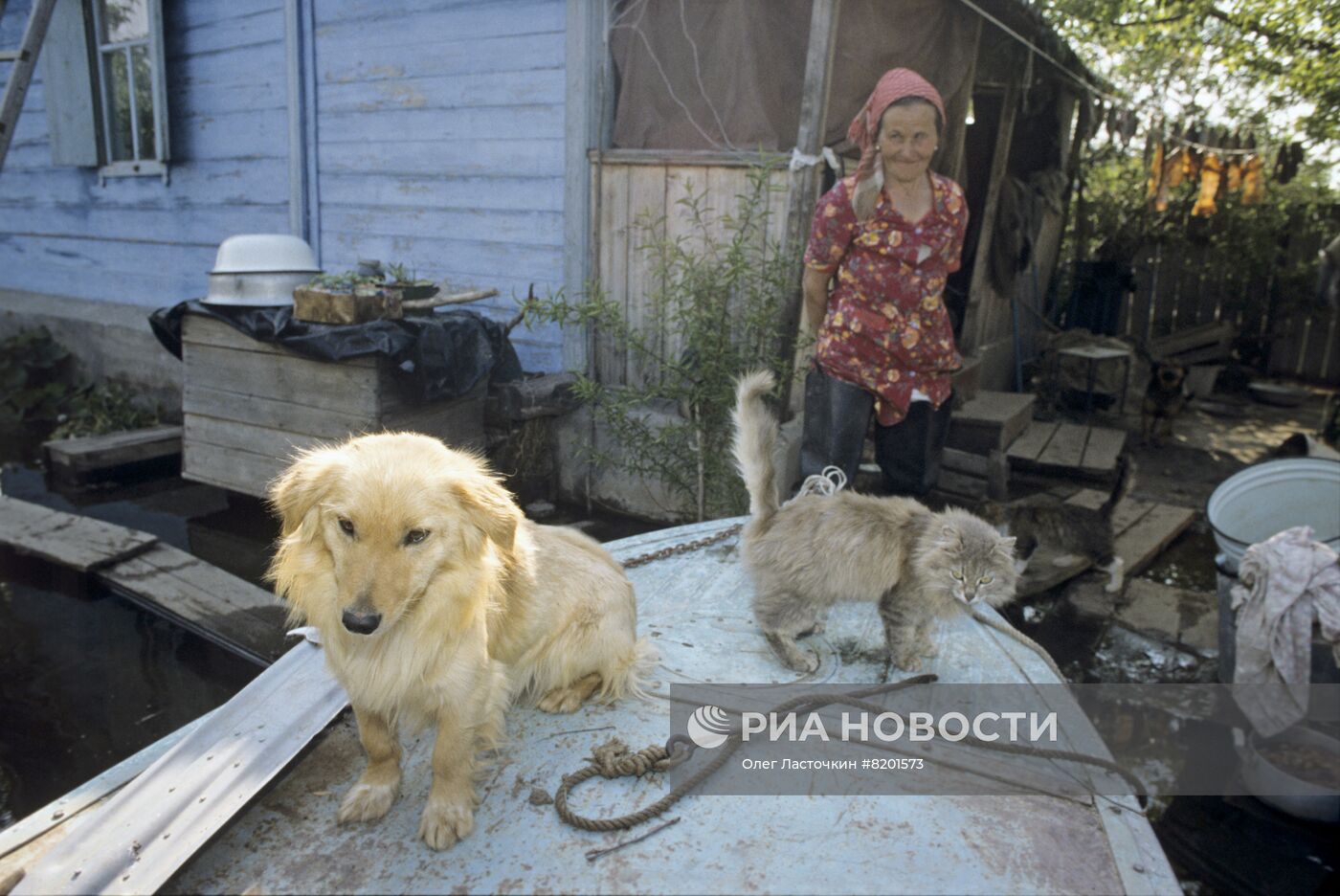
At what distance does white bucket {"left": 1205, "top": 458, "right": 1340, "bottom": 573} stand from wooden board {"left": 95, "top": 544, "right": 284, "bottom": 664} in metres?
4.96

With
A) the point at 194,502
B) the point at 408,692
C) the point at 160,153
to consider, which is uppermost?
the point at 160,153

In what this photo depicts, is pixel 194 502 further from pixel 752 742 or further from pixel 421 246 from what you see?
pixel 752 742

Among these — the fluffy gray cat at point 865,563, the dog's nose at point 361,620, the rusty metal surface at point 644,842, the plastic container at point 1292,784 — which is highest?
the dog's nose at point 361,620

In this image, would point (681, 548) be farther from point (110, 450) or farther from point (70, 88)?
point (70, 88)

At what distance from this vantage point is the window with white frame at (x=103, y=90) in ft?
26.8

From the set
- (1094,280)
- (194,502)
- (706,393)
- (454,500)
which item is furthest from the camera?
(1094,280)

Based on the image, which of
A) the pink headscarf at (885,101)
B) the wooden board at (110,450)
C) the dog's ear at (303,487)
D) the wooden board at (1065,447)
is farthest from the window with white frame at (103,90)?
the wooden board at (1065,447)

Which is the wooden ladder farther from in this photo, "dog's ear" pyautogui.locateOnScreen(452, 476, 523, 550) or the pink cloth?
the pink cloth

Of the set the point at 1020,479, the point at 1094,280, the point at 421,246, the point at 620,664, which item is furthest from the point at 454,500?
the point at 1094,280

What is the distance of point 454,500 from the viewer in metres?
1.82

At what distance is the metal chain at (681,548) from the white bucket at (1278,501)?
101 inches

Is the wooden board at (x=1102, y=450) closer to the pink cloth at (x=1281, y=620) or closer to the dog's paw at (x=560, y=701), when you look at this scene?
the pink cloth at (x=1281, y=620)

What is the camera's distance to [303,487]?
181cm

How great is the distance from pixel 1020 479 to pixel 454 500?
6705mm
